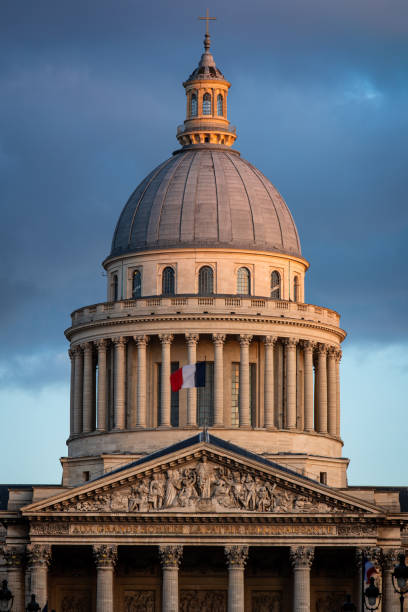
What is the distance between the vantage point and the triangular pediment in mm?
112500

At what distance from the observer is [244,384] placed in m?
129

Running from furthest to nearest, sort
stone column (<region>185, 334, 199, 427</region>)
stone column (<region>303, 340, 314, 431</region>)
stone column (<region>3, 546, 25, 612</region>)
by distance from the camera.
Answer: stone column (<region>303, 340, 314, 431</region>) → stone column (<region>185, 334, 199, 427</region>) → stone column (<region>3, 546, 25, 612</region>)

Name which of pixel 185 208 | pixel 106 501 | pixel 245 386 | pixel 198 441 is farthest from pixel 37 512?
pixel 185 208

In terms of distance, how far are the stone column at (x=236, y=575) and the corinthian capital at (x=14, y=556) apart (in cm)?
1227

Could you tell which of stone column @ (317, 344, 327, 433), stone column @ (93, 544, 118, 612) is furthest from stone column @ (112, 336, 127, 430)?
stone column @ (93, 544, 118, 612)

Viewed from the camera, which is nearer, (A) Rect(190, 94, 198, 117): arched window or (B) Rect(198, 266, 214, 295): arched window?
(B) Rect(198, 266, 214, 295): arched window

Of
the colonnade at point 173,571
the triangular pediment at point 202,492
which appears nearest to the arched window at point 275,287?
the triangular pediment at point 202,492

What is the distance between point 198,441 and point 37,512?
11232 mm

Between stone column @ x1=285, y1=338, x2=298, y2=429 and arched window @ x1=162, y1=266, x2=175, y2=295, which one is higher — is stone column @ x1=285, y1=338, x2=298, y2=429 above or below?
below

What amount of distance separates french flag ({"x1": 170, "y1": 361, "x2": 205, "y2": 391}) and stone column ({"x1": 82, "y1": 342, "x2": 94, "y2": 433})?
33.2 ft

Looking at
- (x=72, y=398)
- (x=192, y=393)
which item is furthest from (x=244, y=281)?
(x=72, y=398)

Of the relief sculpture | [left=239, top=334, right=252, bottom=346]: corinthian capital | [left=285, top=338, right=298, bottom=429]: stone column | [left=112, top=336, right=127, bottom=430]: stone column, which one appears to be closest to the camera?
the relief sculpture

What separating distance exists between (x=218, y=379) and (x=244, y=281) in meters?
7.54

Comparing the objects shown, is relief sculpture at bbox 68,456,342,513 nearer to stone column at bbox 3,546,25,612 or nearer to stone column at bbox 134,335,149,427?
stone column at bbox 3,546,25,612
